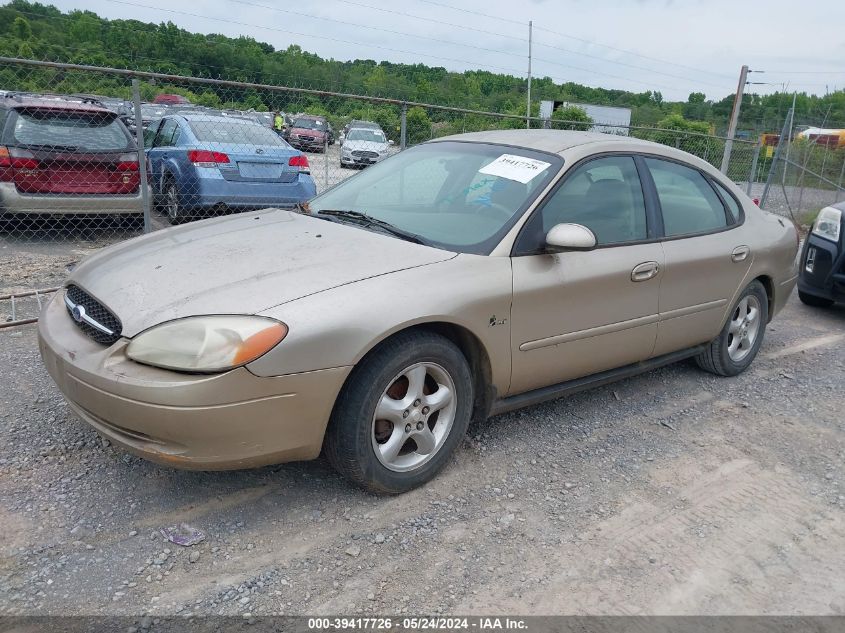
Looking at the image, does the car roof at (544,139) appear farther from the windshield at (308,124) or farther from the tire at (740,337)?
the windshield at (308,124)

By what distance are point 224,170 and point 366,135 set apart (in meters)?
8.95

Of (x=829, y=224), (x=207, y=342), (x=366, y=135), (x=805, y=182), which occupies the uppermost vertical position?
(x=207, y=342)

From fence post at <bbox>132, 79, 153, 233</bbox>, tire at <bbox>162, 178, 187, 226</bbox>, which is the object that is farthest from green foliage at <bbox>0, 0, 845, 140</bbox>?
fence post at <bbox>132, 79, 153, 233</bbox>

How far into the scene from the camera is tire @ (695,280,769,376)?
4.61 m

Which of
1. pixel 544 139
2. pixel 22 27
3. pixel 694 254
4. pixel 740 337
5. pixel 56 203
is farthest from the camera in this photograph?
pixel 22 27

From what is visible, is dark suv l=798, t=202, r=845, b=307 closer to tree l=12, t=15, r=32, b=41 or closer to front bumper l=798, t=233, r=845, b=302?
front bumper l=798, t=233, r=845, b=302

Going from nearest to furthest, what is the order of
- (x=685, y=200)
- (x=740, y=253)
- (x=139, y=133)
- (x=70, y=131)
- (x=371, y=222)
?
(x=371, y=222) → (x=685, y=200) → (x=740, y=253) → (x=139, y=133) → (x=70, y=131)

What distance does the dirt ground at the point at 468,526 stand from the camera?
2.43 meters

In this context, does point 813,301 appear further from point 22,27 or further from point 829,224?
point 22,27

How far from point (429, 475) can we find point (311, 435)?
693 mm

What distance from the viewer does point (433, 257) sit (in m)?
3.06

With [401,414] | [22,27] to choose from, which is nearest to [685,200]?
[401,414]

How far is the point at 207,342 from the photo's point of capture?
2.48 m

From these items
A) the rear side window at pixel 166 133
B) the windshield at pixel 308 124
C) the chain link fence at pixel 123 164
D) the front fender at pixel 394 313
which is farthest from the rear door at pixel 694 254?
the windshield at pixel 308 124
